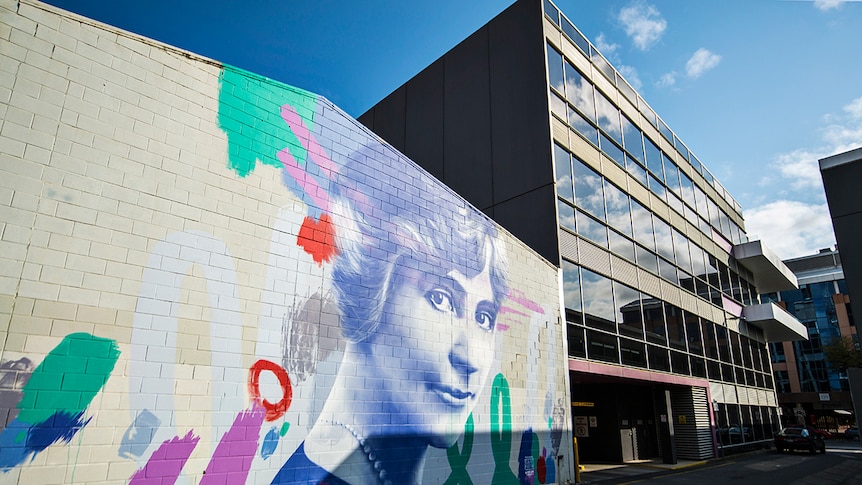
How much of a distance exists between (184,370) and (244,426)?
1.17 m

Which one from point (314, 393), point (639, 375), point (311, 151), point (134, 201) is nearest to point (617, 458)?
point (639, 375)

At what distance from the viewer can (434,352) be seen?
402 inches

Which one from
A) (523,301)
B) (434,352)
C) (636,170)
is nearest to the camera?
(434,352)

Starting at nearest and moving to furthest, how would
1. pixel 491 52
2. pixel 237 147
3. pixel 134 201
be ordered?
pixel 134 201 < pixel 237 147 < pixel 491 52

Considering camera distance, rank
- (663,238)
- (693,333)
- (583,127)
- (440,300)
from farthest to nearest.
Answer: (693,333) < (663,238) < (583,127) < (440,300)

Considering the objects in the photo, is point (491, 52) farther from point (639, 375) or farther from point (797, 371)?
point (797, 371)

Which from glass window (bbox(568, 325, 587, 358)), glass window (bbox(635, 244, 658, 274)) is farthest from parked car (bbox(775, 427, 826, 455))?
glass window (bbox(568, 325, 587, 358))

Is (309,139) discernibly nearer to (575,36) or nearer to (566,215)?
(566,215)

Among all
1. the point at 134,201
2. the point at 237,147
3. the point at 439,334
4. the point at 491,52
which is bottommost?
the point at 439,334

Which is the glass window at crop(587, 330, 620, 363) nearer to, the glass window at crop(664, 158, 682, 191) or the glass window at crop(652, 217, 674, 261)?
the glass window at crop(652, 217, 674, 261)

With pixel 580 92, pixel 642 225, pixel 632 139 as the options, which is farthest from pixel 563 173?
pixel 632 139

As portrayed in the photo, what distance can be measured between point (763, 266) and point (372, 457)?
96.2ft

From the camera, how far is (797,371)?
59312 millimetres

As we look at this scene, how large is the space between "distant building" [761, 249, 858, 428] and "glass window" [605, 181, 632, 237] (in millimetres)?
51215
